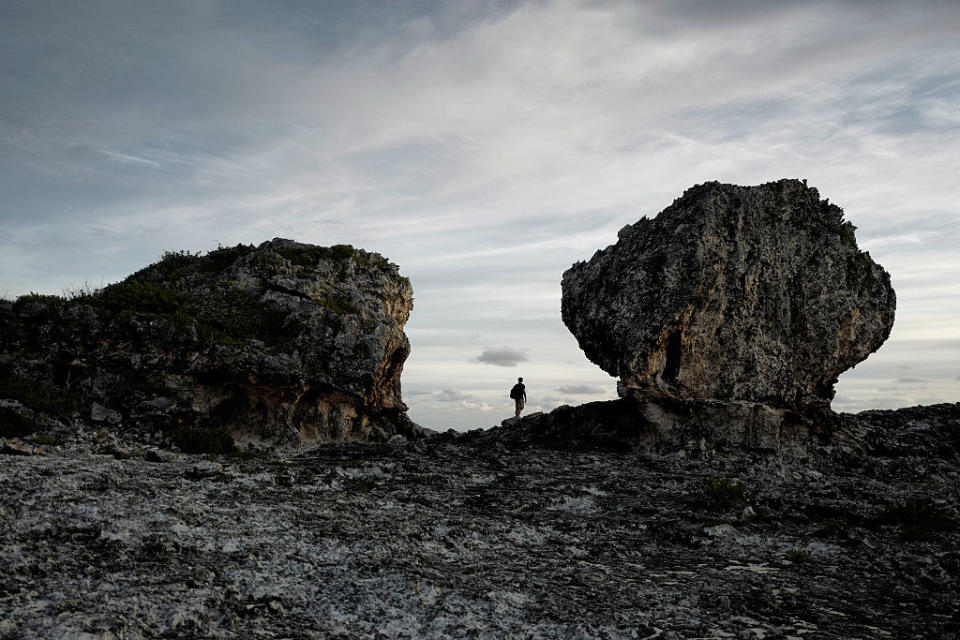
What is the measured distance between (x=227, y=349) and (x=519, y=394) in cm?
1783

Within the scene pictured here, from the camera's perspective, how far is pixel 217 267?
34.2 metres

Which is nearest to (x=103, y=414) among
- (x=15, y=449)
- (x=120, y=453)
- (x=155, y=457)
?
(x=120, y=453)

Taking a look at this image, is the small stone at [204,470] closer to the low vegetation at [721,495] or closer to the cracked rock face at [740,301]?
the low vegetation at [721,495]

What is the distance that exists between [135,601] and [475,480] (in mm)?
12199

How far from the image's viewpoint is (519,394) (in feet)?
129

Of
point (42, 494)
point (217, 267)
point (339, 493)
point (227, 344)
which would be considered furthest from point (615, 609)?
point (217, 267)

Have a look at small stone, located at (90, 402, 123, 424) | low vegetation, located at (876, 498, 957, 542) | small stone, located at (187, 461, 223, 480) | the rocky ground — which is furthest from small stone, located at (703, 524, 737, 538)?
small stone, located at (90, 402, 123, 424)

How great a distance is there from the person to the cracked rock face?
34.5 feet

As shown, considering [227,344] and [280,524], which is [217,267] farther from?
[280,524]

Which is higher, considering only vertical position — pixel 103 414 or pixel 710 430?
pixel 103 414

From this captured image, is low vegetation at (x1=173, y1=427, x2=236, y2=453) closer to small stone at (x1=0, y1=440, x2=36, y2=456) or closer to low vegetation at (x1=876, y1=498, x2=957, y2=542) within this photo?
small stone at (x1=0, y1=440, x2=36, y2=456)

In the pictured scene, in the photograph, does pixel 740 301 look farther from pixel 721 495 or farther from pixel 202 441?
pixel 202 441

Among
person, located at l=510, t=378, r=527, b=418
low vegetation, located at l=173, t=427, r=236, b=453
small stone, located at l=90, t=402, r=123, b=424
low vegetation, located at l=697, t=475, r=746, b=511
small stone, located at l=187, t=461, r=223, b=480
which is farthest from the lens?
person, located at l=510, t=378, r=527, b=418

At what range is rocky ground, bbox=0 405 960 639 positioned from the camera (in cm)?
974
